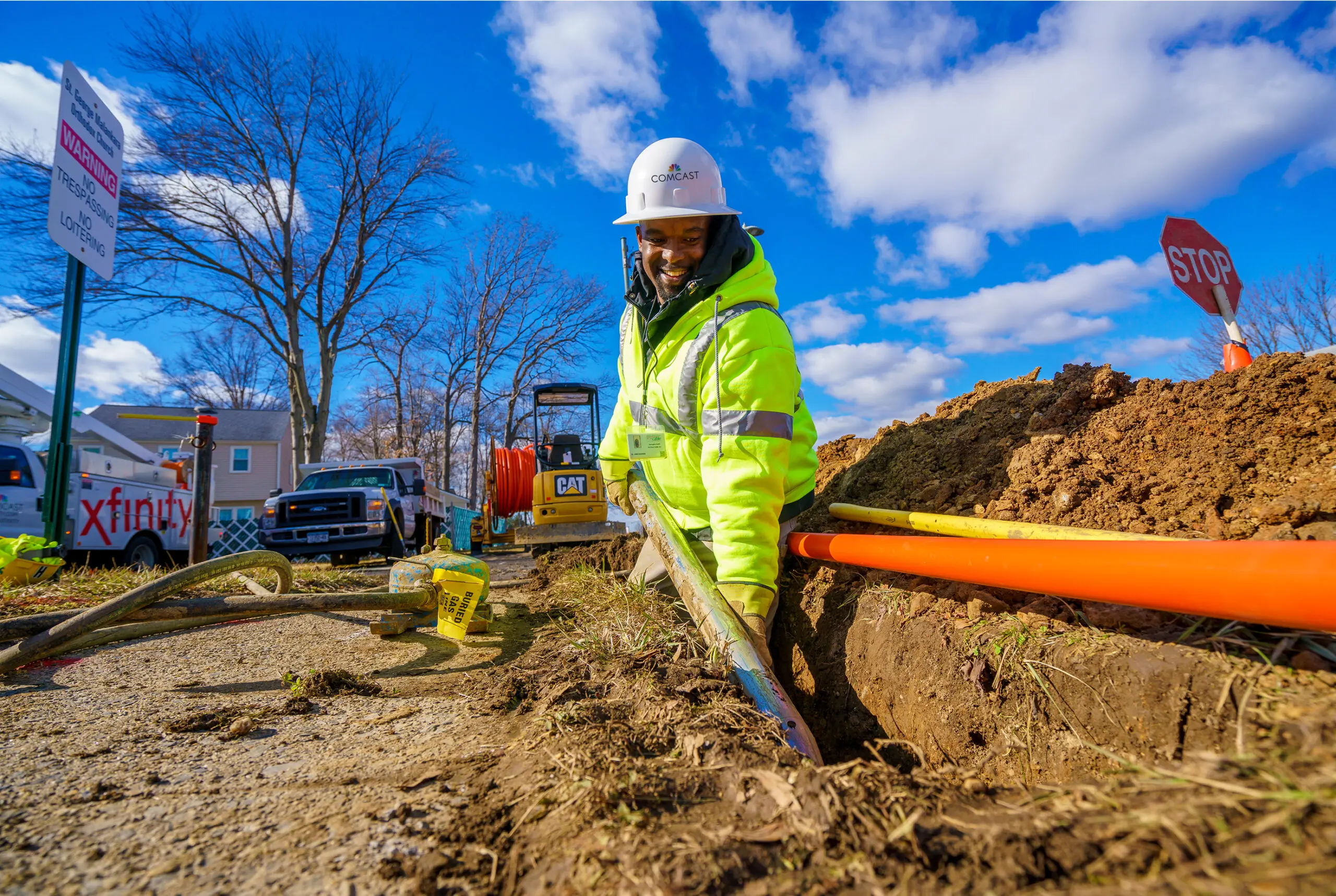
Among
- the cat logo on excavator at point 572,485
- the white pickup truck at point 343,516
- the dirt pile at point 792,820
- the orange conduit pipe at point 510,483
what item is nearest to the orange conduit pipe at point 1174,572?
the dirt pile at point 792,820

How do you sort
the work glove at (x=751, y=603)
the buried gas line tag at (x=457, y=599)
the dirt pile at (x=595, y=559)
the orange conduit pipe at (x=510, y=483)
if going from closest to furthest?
1. the work glove at (x=751, y=603)
2. the buried gas line tag at (x=457, y=599)
3. the dirt pile at (x=595, y=559)
4. the orange conduit pipe at (x=510, y=483)

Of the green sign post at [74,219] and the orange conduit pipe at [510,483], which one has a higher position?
the green sign post at [74,219]

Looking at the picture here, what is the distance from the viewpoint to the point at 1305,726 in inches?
39.6

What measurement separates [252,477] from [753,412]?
129 feet

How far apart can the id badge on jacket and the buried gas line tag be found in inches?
45.0

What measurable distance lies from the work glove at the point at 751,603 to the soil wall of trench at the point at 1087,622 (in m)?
0.44

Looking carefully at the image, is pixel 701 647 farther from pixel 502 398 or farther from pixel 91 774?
pixel 502 398

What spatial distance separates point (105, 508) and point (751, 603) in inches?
477

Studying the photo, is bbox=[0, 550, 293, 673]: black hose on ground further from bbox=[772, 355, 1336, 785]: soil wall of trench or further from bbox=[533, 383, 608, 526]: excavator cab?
bbox=[533, 383, 608, 526]: excavator cab

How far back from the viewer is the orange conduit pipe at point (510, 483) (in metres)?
13.1

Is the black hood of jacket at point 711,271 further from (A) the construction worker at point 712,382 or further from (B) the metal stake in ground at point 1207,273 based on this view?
(B) the metal stake in ground at point 1207,273

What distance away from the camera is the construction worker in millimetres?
2480

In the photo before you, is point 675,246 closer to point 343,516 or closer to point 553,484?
point 553,484

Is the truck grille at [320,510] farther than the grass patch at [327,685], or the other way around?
the truck grille at [320,510]
